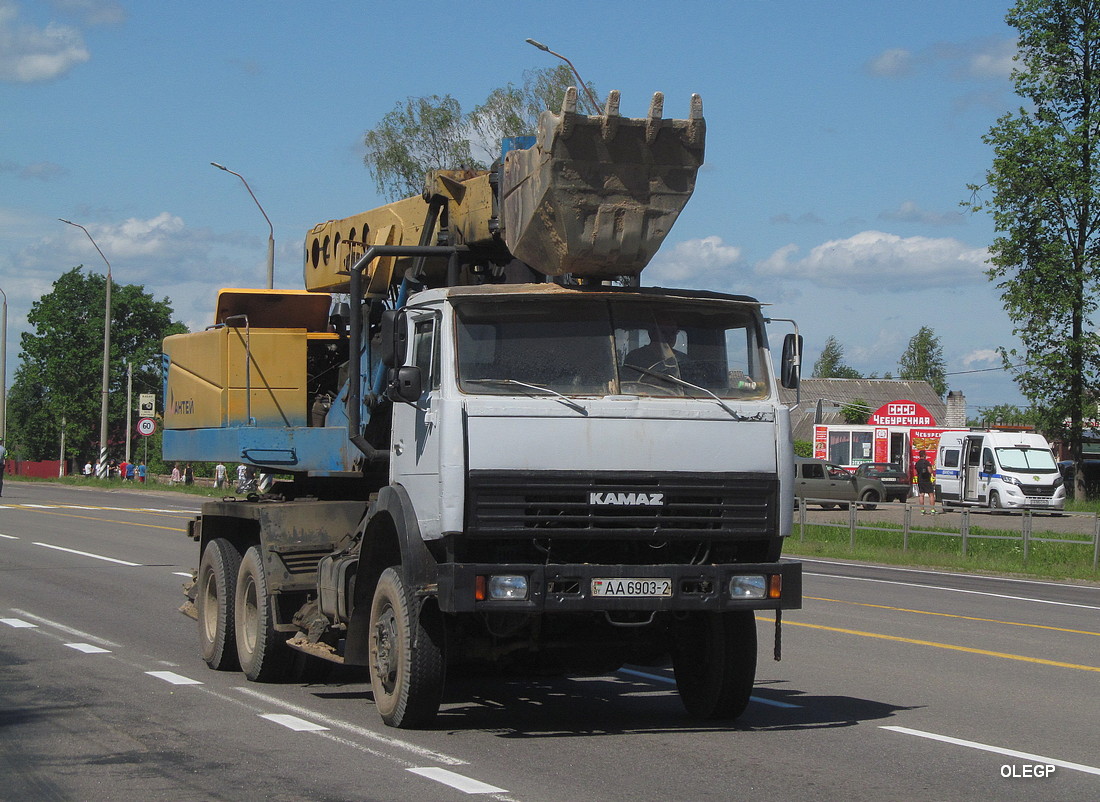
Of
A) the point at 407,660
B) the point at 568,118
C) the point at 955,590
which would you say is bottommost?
the point at 955,590

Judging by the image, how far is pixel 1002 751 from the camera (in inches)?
315

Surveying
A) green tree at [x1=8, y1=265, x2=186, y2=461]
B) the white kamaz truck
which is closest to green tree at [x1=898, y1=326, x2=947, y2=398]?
green tree at [x1=8, y1=265, x2=186, y2=461]

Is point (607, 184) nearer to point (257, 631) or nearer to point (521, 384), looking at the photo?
point (521, 384)

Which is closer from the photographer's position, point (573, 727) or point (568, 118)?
point (568, 118)

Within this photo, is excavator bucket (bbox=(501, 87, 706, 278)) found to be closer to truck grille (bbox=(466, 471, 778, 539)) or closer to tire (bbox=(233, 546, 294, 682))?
truck grille (bbox=(466, 471, 778, 539))

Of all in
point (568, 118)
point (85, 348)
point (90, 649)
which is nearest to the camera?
point (568, 118)

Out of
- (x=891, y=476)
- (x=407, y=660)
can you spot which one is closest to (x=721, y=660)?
(x=407, y=660)

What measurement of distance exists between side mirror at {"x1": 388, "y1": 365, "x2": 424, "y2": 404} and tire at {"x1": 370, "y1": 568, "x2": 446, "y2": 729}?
1097 mm

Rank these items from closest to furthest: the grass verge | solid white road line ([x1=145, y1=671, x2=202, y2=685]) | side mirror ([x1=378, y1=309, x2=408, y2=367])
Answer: side mirror ([x1=378, y1=309, x2=408, y2=367]), solid white road line ([x1=145, y1=671, x2=202, y2=685]), the grass verge

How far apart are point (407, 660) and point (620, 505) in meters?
1.57

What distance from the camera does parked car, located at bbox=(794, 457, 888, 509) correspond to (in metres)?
49.3

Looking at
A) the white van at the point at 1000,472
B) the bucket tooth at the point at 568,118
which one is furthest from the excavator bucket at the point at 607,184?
the white van at the point at 1000,472

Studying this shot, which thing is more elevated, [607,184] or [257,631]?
[607,184]

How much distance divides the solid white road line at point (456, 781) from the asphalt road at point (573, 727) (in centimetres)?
1
